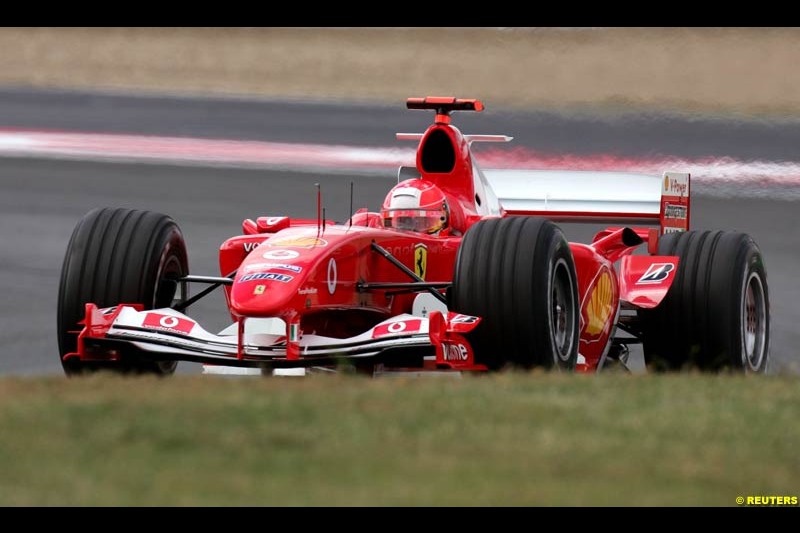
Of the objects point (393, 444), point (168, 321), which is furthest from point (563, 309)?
point (393, 444)

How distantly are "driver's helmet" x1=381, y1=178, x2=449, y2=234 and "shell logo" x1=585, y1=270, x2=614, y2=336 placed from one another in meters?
1.12

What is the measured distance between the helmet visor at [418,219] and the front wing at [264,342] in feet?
5.44

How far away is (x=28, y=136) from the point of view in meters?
21.0

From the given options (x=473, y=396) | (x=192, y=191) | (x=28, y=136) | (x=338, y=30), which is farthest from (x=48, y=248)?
(x=473, y=396)

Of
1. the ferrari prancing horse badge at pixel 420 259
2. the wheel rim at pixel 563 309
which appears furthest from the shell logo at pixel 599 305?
the ferrari prancing horse badge at pixel 420 259

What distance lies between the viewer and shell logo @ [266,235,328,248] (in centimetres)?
1006

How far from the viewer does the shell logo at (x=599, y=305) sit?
1139cm

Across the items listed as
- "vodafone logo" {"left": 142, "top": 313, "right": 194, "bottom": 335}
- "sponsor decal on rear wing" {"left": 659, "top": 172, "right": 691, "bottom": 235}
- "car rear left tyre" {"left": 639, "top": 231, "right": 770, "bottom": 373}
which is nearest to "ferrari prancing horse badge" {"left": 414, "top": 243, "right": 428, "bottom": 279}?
"vodafone logo" {"left": 142, "top": 313, "right": 194, "bottom": 335}

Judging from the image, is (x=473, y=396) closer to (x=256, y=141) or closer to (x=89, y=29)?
(x=256, y=141)

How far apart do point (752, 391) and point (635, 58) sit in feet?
41.8

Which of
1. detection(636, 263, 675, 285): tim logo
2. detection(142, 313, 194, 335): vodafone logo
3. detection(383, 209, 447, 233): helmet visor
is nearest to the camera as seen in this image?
detection(142, 313, 194, 335): vodafone logo

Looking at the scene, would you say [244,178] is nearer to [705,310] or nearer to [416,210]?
[416,210]

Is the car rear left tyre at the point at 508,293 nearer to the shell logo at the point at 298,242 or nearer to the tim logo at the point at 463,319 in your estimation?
the tim logo at the point at 463,319

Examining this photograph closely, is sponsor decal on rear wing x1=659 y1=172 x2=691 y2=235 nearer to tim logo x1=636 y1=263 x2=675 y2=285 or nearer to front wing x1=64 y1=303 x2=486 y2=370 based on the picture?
tim logo x1=636 y1=263 x2=675 y2=285
